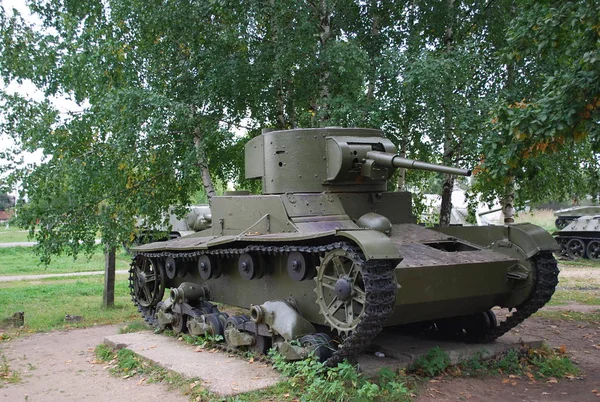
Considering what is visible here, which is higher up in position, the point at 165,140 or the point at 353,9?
the point at 353,9

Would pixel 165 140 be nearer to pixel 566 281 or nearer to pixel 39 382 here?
pixel 39 382

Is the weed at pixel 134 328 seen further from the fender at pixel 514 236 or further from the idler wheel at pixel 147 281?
the fender at pixel 514 236

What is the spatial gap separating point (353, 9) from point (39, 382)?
9387 mm

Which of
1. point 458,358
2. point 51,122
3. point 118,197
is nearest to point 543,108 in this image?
point 458,358

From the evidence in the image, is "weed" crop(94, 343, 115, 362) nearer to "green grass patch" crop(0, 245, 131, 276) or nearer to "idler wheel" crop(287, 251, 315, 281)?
"idler wheel" crop(287, 251, 315, 281)

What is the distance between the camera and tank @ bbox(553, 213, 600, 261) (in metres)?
25.7

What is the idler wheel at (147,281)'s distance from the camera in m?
11.2

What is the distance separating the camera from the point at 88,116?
497 inches

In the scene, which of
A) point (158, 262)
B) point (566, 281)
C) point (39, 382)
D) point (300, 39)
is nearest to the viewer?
point (39, 382)

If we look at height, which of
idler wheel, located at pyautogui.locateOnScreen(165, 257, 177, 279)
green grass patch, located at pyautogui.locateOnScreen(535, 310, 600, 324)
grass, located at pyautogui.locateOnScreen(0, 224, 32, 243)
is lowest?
green grass patch, located at pyautogui.locateOnScreen(535, 310, 600, 324)

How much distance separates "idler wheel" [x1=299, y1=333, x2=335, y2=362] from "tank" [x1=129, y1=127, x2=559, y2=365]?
0.05 feet

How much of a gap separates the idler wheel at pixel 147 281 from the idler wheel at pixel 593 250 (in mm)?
20158

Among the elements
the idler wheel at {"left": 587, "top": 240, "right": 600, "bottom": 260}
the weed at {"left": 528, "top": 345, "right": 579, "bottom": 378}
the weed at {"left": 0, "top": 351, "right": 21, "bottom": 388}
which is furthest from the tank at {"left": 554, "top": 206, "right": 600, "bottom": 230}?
the weed at {"left": 0, "top": 351, "right": 21, "bottom": 388}

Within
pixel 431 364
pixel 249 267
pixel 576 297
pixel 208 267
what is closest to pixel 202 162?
pixel 208 267
